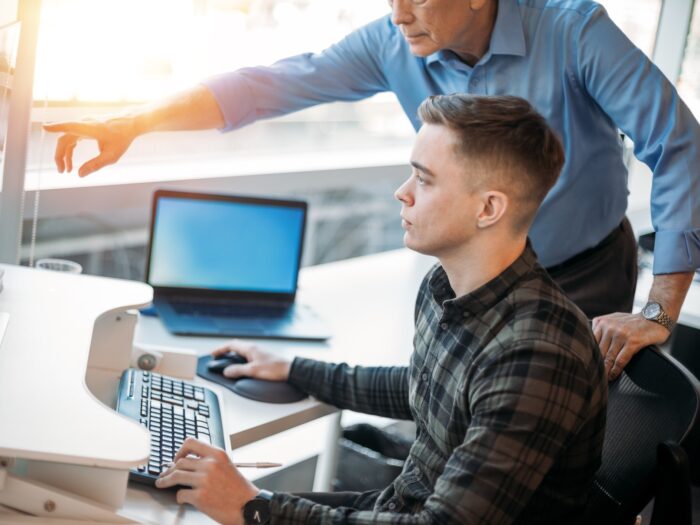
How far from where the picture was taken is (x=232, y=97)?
2.06 meters

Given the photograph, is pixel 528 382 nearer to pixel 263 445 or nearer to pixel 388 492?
pixel 388 492

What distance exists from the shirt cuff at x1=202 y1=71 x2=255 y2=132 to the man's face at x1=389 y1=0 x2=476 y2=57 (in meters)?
0.42

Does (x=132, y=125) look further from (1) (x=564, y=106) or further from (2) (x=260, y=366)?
(1) (x=564, y=106)

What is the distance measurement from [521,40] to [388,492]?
923 millimetres

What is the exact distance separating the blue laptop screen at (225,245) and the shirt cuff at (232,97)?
0.71ft

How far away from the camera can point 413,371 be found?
5.15ft

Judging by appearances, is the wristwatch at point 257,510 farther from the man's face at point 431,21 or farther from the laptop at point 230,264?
the man's face at point 431,21

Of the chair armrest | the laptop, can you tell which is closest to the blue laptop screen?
the laptop

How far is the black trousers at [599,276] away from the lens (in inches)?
76.5

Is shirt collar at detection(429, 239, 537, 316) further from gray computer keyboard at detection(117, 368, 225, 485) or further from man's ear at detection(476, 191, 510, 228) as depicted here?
gray computer keyboard at detection(117, 368, 225, 485)

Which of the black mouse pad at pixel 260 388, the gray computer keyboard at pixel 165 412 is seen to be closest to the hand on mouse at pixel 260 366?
the black mouse pad at pixel 260 388

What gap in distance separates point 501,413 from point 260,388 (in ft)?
2.11

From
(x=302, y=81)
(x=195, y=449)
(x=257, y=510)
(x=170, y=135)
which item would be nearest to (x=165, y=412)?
(x=195, y=449)

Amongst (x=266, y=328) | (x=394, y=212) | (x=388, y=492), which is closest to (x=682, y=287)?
(x=388, y=492)
